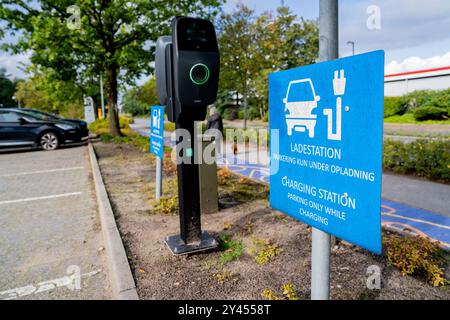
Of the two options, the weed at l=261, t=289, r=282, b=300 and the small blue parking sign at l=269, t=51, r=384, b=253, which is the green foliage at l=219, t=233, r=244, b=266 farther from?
the small blue parking sign at l=269, t=51, r=384, b=253

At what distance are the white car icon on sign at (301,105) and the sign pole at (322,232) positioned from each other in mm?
176

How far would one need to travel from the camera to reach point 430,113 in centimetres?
2453

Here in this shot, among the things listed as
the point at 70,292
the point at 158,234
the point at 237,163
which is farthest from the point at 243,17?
the point at 70,292

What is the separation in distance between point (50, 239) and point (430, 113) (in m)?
26.6

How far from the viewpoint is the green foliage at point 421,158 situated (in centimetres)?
691

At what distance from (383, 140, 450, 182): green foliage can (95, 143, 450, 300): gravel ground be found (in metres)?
4.17

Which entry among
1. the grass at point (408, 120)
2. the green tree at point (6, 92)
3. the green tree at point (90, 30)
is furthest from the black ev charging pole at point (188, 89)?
the green tree at point (6, 92)

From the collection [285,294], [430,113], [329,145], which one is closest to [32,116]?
[285,294]

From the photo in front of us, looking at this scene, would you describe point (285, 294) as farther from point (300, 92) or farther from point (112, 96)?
point (112, 96)

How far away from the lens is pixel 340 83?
5.32 ft

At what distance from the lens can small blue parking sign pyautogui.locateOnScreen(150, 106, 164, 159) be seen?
16.6 feet

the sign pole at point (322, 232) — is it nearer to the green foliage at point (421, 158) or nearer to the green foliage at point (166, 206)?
the green foliage at point (166, 206)

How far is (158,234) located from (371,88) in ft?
10.5
